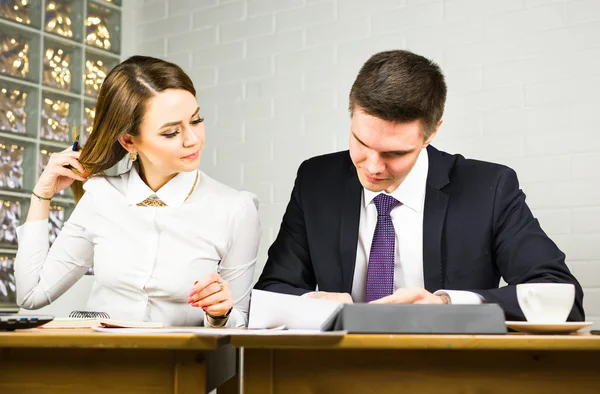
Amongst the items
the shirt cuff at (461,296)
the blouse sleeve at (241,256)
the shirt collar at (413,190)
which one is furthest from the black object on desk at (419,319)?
the blouse sleeve at (241,256)

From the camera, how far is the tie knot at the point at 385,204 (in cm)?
196

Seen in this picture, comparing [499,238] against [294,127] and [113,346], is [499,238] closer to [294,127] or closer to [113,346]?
[113,346]

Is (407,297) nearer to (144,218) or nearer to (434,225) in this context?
(434,225)

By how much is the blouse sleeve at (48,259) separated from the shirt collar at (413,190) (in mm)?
827

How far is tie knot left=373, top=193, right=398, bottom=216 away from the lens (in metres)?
1.96

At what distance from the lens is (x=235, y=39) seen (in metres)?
3.82

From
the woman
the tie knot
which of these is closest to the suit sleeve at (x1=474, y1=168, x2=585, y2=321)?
the tie knot

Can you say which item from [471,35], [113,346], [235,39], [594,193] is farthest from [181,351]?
[235,39]

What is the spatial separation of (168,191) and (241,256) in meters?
0.28

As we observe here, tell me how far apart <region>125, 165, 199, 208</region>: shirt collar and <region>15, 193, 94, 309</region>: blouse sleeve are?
0.15m

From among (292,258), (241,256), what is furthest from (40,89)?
(292,258)

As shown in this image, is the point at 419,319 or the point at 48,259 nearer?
the point at 419,319

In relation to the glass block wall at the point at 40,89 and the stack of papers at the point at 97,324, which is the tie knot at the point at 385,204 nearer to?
the stack of papers at the point at 97,324

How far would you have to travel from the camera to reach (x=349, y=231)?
1.96 metres
